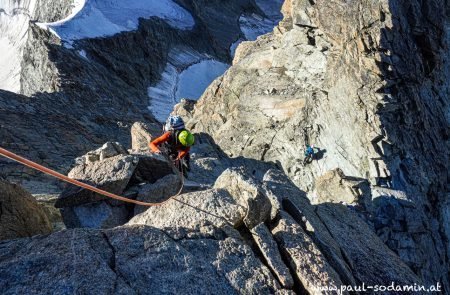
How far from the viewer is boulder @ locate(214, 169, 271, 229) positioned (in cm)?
903

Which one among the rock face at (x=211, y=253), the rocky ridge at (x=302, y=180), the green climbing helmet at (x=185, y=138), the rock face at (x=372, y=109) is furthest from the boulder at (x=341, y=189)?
the rock face at (x=211, y=253)

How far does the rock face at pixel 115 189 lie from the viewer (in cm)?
1202

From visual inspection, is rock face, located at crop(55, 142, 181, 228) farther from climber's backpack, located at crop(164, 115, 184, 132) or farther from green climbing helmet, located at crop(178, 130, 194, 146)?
climber's backpack, located at crop(164, 115, 184, 132)

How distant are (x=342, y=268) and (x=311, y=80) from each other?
23126mm

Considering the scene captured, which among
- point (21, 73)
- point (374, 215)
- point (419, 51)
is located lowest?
point (21, 73)

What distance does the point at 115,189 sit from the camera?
12508 mm

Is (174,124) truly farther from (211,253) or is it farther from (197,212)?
(211,253)

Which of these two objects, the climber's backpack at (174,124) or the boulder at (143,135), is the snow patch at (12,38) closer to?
the boulder at (143,135)

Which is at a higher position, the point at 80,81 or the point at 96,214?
the point at 96,214

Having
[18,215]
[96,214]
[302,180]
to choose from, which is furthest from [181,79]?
[18,215]

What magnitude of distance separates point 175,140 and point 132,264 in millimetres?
7542

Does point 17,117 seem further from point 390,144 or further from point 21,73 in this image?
point 21,73

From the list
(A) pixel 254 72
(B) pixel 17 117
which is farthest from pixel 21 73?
(A) pixel 254 72

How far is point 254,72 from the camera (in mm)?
35812
